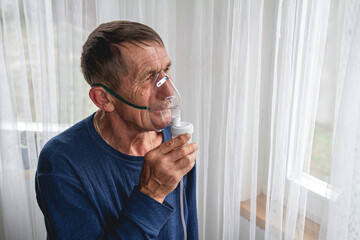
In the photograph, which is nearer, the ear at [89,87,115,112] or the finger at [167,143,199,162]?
the finger at [167,143,199,162]

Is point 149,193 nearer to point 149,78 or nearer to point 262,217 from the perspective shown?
point 149,78

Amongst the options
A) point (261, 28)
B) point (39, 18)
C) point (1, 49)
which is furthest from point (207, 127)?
point (1, 49)

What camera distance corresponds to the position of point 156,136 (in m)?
1.16

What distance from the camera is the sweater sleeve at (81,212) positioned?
2.60 feet

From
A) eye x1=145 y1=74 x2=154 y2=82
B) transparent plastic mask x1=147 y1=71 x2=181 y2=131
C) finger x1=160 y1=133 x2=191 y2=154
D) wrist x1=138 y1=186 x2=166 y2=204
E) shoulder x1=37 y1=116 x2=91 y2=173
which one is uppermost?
eye x1=145 y1=74 x2=154 y2=82

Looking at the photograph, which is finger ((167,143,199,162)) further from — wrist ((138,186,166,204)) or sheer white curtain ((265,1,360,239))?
sheer white curtain ((265,1,360,239))

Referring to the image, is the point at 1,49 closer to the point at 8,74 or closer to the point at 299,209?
the point at 8,74

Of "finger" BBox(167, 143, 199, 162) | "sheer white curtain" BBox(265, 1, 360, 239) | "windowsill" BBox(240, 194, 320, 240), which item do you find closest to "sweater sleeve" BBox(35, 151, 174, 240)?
"finger" BBox(167, 143, 199, 162)

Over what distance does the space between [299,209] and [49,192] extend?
0.94 meters

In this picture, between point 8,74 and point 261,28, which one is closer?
point 261,28

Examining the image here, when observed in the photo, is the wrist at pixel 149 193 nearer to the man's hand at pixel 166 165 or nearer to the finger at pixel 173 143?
the man's hand at pixel 166 165

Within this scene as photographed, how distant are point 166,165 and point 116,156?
25 centimetres

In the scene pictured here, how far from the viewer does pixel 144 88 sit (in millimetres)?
904

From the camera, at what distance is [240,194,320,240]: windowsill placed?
3.73 ft
